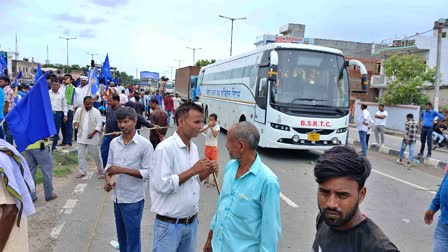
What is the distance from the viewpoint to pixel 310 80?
10938mm

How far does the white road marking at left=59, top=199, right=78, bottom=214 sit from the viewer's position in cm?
602

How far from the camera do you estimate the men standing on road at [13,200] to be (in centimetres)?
218

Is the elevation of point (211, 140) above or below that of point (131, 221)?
above

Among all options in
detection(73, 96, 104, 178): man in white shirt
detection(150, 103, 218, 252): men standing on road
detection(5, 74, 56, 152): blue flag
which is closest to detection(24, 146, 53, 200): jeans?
detection(73, 96, 104, 178): man in white shirt

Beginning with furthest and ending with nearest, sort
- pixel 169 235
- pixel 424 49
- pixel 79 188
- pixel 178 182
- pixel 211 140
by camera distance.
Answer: pixel 424 49
pixel 211 140
pixel 79 188
pixel 169 235
pixel 178 182

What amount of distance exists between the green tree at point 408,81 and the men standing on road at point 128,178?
97.8ft

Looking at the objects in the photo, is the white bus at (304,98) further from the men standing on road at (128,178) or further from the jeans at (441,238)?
the jeans at (441,238)

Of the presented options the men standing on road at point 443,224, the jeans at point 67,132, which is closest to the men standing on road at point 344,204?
the men standing on road at point 443,224

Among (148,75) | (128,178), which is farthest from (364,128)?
(148,75)

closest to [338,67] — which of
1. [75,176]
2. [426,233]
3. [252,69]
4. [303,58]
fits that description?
[303,58]

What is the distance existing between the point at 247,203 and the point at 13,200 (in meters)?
1.41

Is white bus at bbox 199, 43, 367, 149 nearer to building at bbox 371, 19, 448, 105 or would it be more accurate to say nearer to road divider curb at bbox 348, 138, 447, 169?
road divider curb at bbox 348, 138, 447, 169

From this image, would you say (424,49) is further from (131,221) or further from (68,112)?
(131,221)

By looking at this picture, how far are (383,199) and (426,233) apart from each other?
1.89 meters
